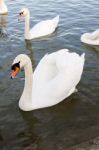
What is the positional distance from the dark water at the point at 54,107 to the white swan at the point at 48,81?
21cm

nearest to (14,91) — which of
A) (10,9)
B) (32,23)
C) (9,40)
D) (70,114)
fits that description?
(70,114)

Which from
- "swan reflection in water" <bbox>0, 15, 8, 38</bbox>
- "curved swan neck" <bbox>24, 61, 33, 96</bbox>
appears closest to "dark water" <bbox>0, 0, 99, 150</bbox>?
"swan reflection in water" <bbox>0, 15, 8, 38</bbox>

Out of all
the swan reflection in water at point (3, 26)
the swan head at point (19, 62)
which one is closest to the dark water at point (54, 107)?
the swan reflection in water at point (3, 26)

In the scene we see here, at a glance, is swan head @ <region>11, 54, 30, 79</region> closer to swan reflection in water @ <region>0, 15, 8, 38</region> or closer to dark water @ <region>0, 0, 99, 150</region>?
dark water @ <region>0, 0, 99, 150</region>

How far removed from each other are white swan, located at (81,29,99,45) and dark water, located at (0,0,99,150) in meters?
0.21

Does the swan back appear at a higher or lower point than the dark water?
higher

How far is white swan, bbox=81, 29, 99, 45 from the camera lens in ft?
41.3

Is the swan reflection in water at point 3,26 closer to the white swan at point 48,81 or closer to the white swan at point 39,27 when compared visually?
the white swan at point 39,27

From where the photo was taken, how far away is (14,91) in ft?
31.8

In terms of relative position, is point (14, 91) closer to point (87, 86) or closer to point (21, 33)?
point (87, 86)

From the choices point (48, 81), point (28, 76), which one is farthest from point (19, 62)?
point (48, 81)

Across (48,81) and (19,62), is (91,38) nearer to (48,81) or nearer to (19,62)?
(48,81)

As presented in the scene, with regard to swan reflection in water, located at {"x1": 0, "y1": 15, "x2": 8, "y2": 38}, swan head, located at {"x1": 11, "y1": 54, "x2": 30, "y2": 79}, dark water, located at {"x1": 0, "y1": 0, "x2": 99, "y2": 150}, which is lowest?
swan reflection in water, located at {"x1": 0, "y1": 15, "x2": 8, "y2": 38}

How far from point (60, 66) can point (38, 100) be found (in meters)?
1.03
